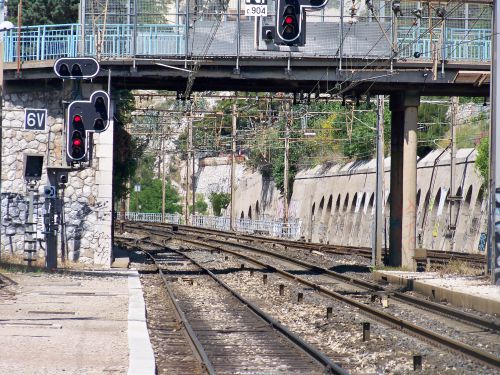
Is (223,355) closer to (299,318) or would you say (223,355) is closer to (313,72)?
(299,318)

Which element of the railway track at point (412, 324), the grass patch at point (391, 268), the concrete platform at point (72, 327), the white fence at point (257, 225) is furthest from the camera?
the white fence at point (257, 225)

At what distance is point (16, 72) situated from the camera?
28578mm

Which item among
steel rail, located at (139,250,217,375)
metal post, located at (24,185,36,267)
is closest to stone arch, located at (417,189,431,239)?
metal post, located at (24,185,36,267)

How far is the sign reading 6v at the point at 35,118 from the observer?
76.5 ft

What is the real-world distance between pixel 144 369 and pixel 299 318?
7124 millimetres

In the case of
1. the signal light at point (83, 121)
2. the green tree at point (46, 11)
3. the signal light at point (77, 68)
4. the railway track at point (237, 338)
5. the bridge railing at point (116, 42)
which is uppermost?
the green tree at point (46, 11)

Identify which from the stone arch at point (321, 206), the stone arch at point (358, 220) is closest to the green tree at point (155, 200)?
the stone arch at point (321, 206)

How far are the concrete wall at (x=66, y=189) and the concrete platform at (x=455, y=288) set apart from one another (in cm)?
864

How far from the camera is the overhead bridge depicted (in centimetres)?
2811

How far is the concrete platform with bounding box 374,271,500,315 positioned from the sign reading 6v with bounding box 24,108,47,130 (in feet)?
33.0

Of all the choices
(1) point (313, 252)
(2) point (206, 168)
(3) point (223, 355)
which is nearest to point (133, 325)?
(3) point (223, 355)

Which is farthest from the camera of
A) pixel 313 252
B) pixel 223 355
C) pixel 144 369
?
pixel 313 252

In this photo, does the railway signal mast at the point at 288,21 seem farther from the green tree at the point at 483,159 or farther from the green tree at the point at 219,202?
the green tree at the point at 219,202

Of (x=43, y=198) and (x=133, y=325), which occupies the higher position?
(x=43, y=198)
